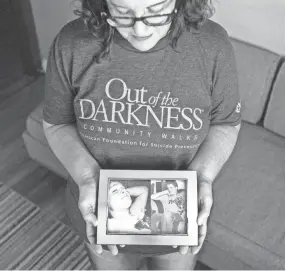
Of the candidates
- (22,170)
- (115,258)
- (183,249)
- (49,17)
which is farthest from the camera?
(49,17)

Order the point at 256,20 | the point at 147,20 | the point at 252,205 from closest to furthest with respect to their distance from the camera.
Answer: the point at 147,20 < the point at 252,205 < the point at 256,20

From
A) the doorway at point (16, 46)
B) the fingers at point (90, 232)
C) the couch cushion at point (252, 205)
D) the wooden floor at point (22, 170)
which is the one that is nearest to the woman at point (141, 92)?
the fingers at point (90, 232)

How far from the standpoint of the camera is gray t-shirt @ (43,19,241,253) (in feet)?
3.33

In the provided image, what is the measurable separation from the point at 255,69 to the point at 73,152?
3.08ft

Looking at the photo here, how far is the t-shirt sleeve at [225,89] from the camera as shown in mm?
1031

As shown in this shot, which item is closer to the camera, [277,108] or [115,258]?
[115,258]

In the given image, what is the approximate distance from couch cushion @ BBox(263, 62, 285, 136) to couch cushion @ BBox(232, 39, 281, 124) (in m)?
0.03

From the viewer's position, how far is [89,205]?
1109 mm

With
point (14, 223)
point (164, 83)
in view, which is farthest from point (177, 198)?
point (14, 223)

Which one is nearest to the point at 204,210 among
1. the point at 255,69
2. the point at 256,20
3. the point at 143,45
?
the point at 143,45

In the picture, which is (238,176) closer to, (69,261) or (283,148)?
(283,148)

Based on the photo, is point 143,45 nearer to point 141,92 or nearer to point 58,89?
point 141,92

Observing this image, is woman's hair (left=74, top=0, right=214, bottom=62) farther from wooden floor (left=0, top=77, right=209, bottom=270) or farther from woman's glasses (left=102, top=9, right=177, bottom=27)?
wooden floor (left=0, top=77, right=209, bottom=270)

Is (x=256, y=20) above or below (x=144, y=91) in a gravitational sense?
below
